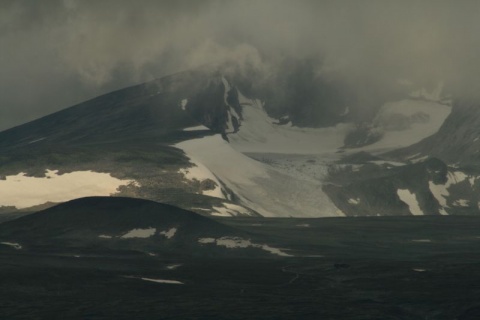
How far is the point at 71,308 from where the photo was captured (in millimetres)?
153000

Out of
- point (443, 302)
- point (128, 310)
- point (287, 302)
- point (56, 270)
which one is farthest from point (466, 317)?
point (56, 270)

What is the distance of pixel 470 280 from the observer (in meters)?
200

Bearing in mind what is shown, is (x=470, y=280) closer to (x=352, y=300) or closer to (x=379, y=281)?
(x=379, y=281)

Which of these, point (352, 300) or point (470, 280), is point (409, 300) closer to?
point (352, 300)

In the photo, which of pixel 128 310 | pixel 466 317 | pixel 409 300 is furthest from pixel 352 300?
pixel 128 310

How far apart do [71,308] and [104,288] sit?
22.9 metres

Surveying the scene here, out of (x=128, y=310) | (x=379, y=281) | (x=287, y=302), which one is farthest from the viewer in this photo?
(x=379, y=281)

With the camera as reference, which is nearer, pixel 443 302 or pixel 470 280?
pixel 443 302

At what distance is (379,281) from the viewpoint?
196625mm

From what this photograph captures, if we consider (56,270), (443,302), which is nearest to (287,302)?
(443,302)

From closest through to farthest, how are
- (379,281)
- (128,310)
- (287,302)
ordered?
(128,310) → (287,302) → (379,281)

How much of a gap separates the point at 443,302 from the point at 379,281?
27405 millimetres

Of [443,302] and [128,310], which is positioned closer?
[128,310]

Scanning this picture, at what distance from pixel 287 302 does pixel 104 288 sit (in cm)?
3051
